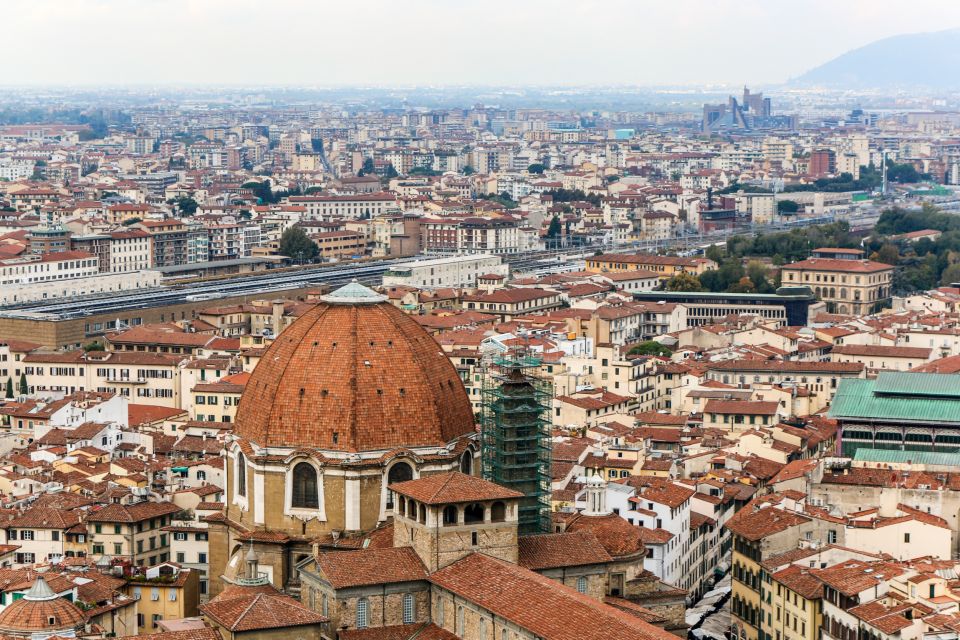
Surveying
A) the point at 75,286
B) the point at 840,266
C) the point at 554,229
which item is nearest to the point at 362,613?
the point at 840,266

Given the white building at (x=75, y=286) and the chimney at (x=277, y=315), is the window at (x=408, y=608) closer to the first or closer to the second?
the chimney at (x=277, y=315)

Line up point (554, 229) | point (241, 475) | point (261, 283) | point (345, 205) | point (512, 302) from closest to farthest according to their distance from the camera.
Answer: point (241, 475)
point (512, 302)
point (261, 283)
point (554, 229)
point (345, 205)

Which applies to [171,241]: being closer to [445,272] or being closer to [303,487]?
[445,272]

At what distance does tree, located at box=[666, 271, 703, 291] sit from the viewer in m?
87.6

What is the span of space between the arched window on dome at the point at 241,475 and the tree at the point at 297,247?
7582 cm

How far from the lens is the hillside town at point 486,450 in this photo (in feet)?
109

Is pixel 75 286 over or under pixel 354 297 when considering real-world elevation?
under

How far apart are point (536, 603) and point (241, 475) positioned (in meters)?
8.06

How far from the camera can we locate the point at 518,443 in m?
36.8

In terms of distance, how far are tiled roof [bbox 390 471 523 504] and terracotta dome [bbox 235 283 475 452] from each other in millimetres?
2150

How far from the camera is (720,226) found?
13750 centimetres

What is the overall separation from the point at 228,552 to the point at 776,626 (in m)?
9.82

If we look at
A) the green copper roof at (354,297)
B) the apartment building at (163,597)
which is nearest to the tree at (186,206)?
the apartment building at (163,597)

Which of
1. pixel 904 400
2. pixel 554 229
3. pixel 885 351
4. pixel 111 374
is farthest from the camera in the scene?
pixel 554 229
